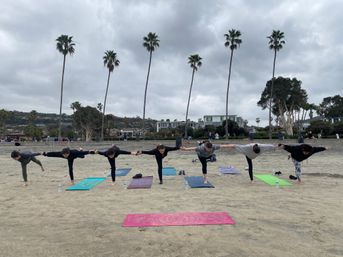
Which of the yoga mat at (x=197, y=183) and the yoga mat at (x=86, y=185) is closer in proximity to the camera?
the yoga mat at (x=197, y=183)

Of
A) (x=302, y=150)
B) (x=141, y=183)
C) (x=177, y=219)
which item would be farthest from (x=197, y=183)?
(x=177, y=219)

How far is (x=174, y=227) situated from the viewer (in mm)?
6703

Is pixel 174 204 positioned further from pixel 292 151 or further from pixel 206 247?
pixel 292 151

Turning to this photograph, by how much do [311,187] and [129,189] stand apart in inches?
266

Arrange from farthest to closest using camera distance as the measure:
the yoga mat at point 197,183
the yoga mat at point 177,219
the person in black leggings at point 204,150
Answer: the person in black leggings at point 204,150 → the yoga mat at point 197,183 → the yoga mat at point 177,219

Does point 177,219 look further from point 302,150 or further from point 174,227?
point 302,150

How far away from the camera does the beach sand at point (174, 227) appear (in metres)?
5.43

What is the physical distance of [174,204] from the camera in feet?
29.5

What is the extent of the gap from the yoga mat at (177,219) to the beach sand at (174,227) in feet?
0.80

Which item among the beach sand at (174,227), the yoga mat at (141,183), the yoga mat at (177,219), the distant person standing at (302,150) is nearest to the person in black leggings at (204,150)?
the beach sand at (174,227)

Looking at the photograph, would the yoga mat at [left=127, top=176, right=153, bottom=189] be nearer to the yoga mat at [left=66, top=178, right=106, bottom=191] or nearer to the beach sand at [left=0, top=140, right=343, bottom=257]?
the beach sand at [left=0, top=140, right=343, bottom=257]

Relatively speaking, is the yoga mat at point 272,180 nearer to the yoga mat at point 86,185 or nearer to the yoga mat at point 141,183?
the yoga mat at point 141,183

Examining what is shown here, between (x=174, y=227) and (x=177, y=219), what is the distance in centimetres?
60

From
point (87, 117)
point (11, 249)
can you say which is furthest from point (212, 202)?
point (87, 117)
